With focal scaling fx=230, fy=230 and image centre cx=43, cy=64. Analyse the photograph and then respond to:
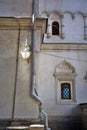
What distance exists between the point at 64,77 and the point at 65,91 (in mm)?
871

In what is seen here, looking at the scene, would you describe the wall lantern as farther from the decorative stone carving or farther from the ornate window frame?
the decorative stone carving

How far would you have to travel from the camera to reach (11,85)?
6797 millimetres

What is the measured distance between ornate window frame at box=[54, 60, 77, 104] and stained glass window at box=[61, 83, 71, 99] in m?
0.19

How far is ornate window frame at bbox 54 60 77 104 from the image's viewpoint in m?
13.9

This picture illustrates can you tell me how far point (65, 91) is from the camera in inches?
563

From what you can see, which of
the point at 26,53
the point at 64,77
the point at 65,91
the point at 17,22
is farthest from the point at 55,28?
the point at 26,53

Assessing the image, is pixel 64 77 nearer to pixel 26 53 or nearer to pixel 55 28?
pixel 55 28

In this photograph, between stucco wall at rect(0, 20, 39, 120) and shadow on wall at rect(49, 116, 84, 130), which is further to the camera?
shadow on wall at rect(49, 116, 84, 130)

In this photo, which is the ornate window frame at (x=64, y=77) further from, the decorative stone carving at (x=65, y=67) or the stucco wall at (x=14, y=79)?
the stucco wall at (x=14, y=79)

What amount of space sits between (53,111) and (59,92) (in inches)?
48.8

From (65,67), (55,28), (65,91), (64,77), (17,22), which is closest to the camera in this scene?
(17,22)

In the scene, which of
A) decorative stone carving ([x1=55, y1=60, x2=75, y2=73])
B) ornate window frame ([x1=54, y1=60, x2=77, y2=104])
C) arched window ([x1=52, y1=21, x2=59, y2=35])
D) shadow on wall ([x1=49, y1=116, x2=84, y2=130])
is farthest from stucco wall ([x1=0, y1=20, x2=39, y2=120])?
arched window ([x1=52, y1=21, x2=59, y2=35])

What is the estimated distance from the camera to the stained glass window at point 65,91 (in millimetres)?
14133

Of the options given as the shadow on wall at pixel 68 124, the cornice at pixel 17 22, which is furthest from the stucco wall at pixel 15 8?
the shadow on wall at pixel 68 124
